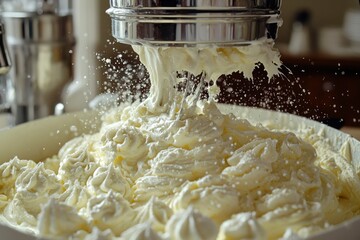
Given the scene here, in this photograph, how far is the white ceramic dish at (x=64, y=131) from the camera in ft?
4.21

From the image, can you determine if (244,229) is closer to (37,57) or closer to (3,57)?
(3,57)

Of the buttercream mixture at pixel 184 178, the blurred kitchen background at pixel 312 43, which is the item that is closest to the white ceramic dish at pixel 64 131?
the buttercream mixture at pixel 184 178

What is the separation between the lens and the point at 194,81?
4.39 ft

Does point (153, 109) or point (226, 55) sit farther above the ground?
point (226, 55)

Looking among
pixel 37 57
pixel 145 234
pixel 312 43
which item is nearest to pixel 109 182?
pixel 145 234

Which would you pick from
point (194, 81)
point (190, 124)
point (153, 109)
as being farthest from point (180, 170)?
point (194, 81)

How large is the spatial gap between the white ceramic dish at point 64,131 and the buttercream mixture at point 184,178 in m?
0.12

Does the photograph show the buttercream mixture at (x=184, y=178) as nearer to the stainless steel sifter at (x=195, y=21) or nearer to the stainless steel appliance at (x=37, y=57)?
the stainless steel sifter at (x=195, y=21)

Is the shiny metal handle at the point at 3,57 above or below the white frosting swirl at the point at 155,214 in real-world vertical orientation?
above

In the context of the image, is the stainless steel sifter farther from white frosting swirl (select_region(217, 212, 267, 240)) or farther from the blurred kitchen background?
the blurred kitchen background

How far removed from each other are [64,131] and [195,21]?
0.66 meters

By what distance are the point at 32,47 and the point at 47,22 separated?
0.32 feet

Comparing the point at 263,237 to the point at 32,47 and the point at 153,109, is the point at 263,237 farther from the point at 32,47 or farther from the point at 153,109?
the point at 32,47

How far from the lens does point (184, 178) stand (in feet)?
3.25
